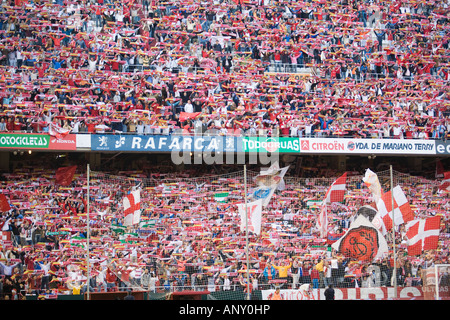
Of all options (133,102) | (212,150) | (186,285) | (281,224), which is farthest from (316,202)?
(133,102)

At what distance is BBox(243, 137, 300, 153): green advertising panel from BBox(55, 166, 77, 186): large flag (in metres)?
5.85

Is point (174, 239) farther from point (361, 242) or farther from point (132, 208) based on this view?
point (361, 242)

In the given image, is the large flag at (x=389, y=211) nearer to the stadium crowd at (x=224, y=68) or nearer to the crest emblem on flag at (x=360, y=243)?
the crest emblem on flag at (x=360, y=243)

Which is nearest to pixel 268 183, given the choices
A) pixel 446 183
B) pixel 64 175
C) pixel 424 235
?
pixel 424 235

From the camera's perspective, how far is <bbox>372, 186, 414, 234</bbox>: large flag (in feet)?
62.7

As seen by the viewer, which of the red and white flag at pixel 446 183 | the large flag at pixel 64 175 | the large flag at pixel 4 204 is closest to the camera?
the large flag at pixel 4 204

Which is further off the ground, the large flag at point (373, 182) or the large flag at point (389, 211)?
the large flag at point (373, 182)

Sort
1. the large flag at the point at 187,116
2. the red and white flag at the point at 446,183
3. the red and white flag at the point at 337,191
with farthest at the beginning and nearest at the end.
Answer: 1. the red and white flag at the point at 446,183
2. the large flag at the point at 187,116
3. the red and white flag at the point at 337,191

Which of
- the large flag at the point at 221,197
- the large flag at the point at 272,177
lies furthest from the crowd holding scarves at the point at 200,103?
the large flag at the point at 272,177

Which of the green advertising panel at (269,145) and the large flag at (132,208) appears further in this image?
the green advertising panel at (269,145)

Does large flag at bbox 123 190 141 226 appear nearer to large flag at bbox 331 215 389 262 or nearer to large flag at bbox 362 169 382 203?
large flag at bbox 331 215 389 262

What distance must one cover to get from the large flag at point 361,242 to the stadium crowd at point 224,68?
5.81m

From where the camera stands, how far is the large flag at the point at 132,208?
2062cm

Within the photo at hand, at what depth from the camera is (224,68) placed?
Answer: 79.8 feet
